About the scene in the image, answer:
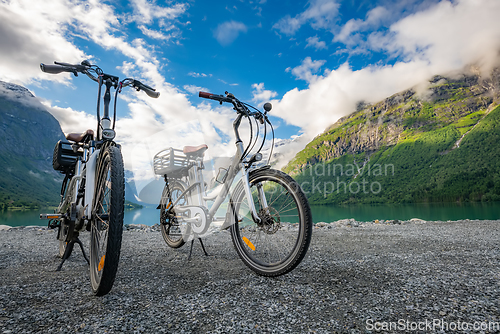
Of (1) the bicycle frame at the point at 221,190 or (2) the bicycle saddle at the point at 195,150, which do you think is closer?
(1) the bicycle frame at the point at 221,190

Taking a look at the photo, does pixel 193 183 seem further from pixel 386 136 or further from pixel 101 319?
pixel 386 136

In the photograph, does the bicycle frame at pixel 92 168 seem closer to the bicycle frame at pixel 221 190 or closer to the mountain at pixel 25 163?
the bicycle frame at pixel 221 190

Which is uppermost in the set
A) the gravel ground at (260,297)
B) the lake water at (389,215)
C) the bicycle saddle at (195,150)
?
the bicycle saddle at (195,150)

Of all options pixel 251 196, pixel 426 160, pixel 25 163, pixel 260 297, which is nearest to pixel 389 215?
pixel 251 196

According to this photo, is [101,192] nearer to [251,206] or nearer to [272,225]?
[251,206]

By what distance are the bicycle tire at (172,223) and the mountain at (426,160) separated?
193ft

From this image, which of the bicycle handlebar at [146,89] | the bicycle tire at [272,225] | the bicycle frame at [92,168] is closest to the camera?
the bicycle tire at [272,225]

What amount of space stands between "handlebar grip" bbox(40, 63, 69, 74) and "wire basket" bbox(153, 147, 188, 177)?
5.84 feet

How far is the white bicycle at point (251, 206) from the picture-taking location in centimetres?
283

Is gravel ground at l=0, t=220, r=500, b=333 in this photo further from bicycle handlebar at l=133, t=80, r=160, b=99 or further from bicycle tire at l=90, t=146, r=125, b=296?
bicycle handlebar at l=133, t=80, r=160, b=99

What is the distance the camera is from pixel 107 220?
2494mm

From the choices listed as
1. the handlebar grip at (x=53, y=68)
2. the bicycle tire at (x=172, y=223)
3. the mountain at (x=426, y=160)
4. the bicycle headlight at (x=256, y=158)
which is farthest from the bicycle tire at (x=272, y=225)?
the mountain at (x=426, y=160)

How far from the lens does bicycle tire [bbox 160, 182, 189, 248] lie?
179 inches

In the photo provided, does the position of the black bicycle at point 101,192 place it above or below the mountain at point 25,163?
below
